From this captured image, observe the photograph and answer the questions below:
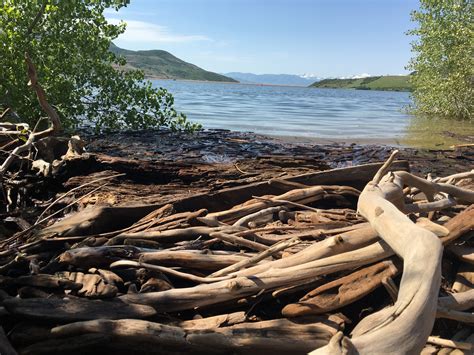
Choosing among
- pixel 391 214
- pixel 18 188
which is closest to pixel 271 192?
pixel 391 214

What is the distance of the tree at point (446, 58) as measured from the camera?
26234 mm

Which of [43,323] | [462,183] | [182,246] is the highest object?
[462,183]

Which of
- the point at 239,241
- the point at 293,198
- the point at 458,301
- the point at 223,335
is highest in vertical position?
the point at 293,198

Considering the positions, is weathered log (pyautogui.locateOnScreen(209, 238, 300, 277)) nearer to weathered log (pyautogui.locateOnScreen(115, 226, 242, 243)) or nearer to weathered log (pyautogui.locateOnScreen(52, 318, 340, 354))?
weathered log (pyautogui.locateOnScreen(52, 318, 340, 354))

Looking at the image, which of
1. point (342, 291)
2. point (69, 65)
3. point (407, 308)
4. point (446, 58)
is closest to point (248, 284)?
point (342, 291)

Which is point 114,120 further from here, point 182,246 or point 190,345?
point 190,345

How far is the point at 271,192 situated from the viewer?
18.6ft

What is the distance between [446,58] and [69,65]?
23.6 meters

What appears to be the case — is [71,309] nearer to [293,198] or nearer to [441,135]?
[293,198]

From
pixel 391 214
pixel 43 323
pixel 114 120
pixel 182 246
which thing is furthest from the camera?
pixel 114 120

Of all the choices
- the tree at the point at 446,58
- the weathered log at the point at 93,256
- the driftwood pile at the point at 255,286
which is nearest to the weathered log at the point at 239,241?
the driftwood pile at the point at 255,286

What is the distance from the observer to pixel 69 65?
46.8ft

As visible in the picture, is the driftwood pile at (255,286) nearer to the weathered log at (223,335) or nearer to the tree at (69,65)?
the weathered log at (223,335)

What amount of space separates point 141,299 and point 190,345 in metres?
0.58
